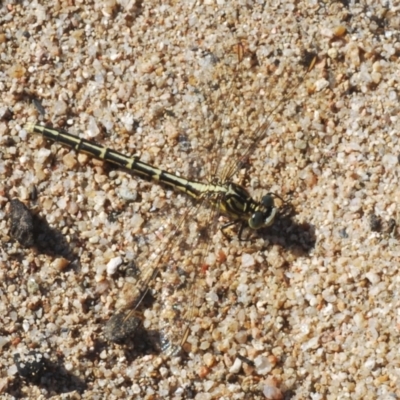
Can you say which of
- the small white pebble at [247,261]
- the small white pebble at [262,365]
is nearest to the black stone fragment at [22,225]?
the small white pebble at [247,261]

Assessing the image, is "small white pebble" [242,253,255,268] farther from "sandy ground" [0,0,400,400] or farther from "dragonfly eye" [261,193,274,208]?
"dragonfly eye" [261,193,274,208]

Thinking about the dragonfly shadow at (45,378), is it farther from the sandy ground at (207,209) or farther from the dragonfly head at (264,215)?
the dragonfly head at (264,215)

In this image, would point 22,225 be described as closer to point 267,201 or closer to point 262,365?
point 267,201

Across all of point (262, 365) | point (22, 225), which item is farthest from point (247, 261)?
point (22, 225)

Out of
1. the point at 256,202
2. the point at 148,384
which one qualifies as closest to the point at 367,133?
the point at 256,202

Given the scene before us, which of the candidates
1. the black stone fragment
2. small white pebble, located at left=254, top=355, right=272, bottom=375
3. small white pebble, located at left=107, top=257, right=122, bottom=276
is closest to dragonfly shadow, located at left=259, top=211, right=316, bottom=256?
small white pebble, located at left=254, top=355, right=272, bottom=375

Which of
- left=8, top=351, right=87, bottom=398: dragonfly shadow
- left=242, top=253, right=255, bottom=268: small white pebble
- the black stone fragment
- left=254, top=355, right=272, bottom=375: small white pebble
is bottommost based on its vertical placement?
left=8, top=351, right=87, bottom=398: dragonfly shadow
